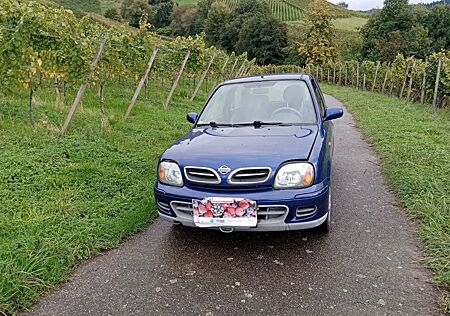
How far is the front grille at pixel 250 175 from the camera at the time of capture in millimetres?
3234

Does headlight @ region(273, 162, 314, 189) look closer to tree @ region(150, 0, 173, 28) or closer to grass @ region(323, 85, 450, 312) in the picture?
grass @ region(323, 85, 450, 312)

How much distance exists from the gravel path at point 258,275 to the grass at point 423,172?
0.15 meters

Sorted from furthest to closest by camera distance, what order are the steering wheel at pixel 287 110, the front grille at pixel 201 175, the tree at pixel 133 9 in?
1. the tree at pixel 133 9
2. the steering wheel at pixel 287 110
3. the front grille at pixel 201 175

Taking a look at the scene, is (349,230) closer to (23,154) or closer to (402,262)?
(402,262)

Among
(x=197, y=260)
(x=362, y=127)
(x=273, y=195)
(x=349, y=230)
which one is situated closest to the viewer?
(x=273, y=195)

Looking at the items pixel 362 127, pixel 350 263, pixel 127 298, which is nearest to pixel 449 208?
pixel 350 263

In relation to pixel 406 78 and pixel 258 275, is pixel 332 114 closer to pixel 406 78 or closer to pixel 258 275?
pixel 258 275

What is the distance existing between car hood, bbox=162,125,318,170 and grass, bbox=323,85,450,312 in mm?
1453

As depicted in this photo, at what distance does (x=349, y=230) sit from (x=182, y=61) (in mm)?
10928

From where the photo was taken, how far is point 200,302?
2836 millimetres

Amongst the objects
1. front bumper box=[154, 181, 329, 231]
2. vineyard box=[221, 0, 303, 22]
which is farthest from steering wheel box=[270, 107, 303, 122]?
vineyard box=[221, 0, 303, 22]

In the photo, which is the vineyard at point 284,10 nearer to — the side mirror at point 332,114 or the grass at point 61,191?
the grass at point 61,191

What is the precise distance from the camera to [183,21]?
79.2m

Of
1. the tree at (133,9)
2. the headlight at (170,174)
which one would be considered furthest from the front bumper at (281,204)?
the tree at (133,9)
